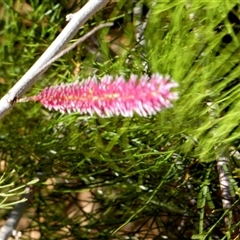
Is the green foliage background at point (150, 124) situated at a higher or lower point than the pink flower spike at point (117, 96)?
higher

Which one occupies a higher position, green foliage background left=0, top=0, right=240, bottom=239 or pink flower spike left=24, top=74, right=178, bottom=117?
green foliage background left=0, top=0, right=240, bottom=239

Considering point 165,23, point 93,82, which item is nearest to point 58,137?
point 165,23

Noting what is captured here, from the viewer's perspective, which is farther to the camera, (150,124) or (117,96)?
(150,124)

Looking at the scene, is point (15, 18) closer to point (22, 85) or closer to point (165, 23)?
point (165, 23)

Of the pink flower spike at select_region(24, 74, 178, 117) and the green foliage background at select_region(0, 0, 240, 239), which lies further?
the green foliage background at select_region(0, 0, 240, 239)
